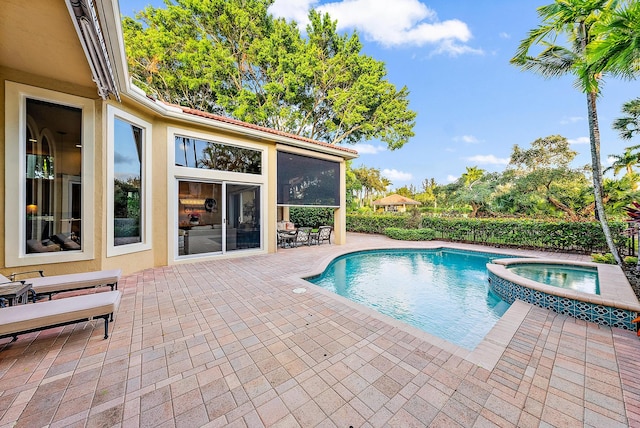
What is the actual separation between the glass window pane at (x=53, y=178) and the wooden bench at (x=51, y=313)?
2861 mm

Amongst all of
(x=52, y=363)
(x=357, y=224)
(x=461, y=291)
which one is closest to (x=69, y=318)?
(x=52, y=363)

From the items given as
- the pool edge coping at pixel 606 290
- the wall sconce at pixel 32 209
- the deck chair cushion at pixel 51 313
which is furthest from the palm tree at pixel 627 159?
the wall sconce at pixel 32 209

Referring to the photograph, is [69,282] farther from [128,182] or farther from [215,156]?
[215,156]

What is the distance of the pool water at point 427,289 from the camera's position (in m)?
4.24

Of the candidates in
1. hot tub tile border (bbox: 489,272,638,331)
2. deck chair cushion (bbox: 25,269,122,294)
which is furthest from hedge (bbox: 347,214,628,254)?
deck chair cushion (bbox: 25,269,122,294)

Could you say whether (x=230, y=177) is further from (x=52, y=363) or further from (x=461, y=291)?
(x=461, y=291)

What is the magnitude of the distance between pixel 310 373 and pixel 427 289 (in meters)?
4.59

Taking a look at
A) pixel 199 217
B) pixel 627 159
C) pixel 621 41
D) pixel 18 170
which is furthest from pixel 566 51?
pixel 18 170

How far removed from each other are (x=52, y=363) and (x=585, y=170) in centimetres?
3038

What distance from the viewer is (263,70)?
53.1 ft

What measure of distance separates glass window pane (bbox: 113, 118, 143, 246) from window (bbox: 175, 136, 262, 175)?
1.03m

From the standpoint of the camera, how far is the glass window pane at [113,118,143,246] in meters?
5.75

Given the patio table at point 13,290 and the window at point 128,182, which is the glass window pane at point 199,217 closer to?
the window at point 128,182

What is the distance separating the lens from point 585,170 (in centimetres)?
1961
